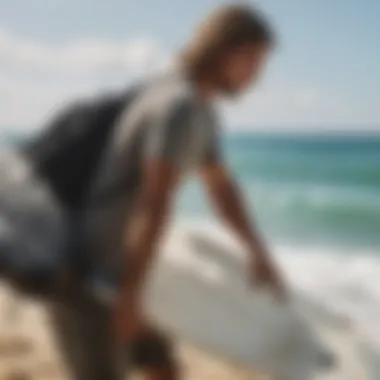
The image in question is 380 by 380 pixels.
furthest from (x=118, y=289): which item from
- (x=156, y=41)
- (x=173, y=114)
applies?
(x=156, y=41)

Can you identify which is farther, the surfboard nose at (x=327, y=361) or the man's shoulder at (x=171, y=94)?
the surfboard nose at (x=327, y=361)

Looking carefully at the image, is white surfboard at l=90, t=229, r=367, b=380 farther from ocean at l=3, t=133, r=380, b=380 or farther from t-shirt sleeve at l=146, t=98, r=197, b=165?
t-shirt sleeve at l=146, t=98, r=197, b=165

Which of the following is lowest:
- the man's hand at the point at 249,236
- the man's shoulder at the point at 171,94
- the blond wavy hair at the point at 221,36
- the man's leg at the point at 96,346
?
the man's leg at the point at 96,346

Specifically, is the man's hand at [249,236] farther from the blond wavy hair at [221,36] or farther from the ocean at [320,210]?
the blond wavy hair at [221,36]

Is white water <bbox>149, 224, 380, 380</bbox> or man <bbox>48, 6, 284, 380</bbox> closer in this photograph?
man <bbox>48, 6, 284, 380</bbox>

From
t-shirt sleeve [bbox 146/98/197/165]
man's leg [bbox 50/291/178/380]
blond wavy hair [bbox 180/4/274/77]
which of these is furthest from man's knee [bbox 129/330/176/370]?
blond wavy hair [bbox 180/4/274/77]

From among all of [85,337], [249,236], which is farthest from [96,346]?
[249,236]

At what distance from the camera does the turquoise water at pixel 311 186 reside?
112 cm

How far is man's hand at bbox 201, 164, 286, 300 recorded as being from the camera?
1100mm

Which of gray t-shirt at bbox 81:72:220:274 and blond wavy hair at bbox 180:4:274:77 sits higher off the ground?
blond wavy hair at bbox 180:4:274:77

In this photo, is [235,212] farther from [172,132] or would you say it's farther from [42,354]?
[42,354]

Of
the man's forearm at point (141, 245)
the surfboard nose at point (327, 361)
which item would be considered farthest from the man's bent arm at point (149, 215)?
the surfboard nose at point (327, 361)

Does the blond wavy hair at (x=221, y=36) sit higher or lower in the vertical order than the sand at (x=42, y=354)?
higher

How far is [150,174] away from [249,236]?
194 millimetres
